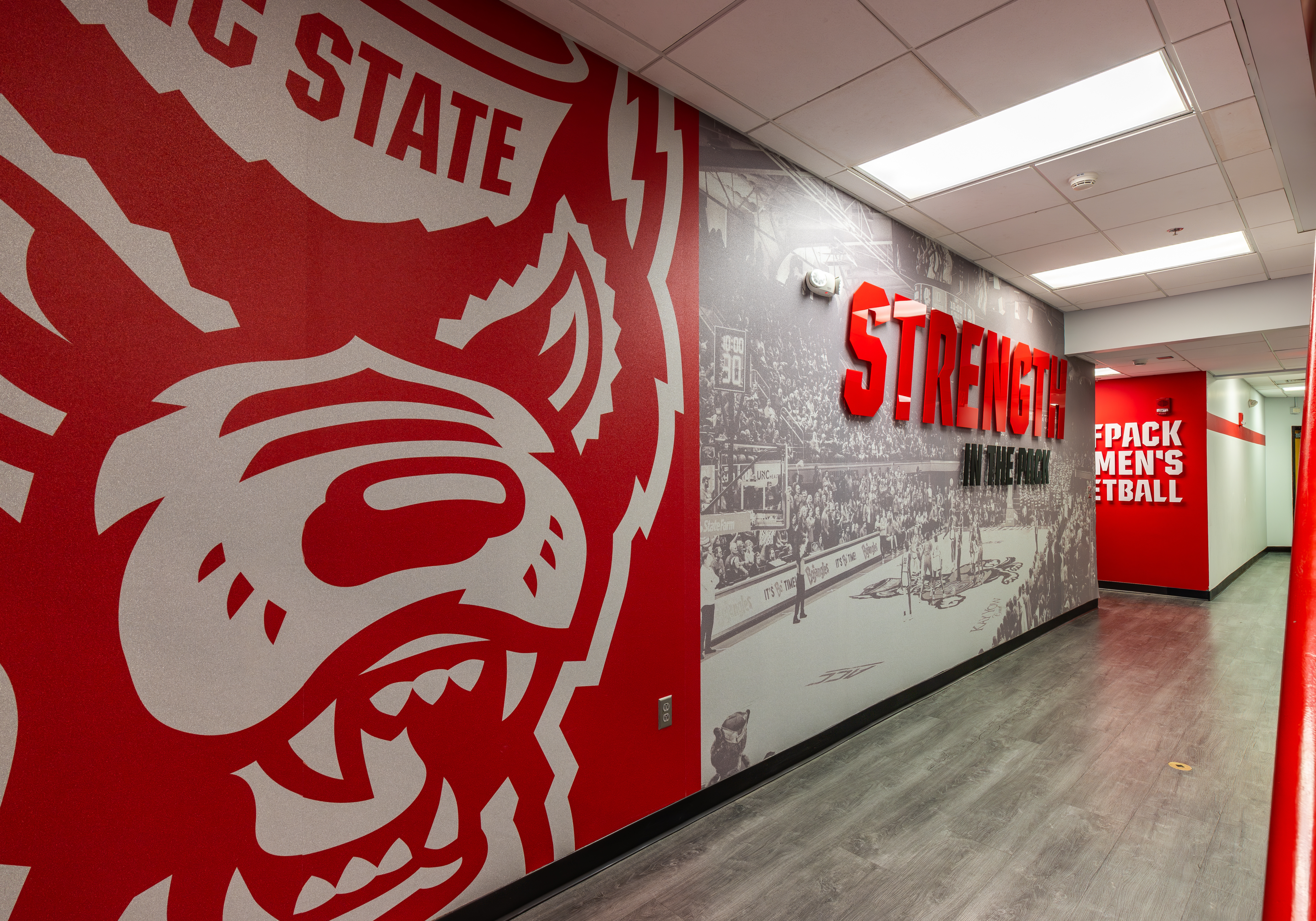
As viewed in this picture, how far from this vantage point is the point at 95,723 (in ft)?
4.70

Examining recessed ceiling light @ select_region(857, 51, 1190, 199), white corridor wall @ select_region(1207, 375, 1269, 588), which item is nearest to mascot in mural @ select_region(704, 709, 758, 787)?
recessed ceiling light @ select_region(857, 51, 1190, 199)

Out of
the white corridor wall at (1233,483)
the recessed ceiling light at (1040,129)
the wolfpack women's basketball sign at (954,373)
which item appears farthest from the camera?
the white corridor wall at (1233,483)

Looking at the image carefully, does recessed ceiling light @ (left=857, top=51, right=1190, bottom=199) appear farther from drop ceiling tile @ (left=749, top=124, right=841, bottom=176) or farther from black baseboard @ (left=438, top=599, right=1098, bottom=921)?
black baseboard @ (left=438, top=599, right=1098, bottom=921)

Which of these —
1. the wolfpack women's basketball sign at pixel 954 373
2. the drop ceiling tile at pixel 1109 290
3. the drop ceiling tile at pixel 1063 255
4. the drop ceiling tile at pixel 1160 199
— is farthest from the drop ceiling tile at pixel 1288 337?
the drop ceiling tile at pixel 1160 199

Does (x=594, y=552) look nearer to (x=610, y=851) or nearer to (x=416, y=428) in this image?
(x=416, y=428)

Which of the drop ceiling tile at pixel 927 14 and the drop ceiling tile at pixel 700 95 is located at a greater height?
the drop ceiling tile at pixel 927 14

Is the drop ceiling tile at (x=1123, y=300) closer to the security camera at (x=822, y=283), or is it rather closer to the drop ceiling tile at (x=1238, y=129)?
the drop ceiling tile at (x=1238, y=129)

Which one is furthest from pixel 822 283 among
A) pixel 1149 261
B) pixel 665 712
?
pixel 1149 261

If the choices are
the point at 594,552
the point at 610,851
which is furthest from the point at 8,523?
the point at 610,851

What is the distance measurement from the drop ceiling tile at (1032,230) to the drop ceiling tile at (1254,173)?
699 mm

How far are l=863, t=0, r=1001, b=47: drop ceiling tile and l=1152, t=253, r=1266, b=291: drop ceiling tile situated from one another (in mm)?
3871

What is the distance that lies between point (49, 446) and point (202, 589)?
441 mm

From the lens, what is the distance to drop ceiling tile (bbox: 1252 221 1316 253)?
403cm

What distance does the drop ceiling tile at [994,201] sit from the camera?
11.4ft
